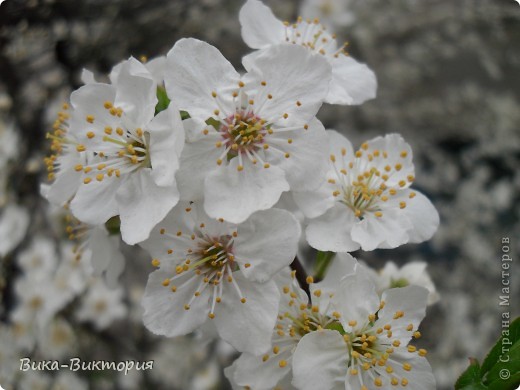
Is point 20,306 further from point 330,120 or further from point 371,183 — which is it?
point 330,120

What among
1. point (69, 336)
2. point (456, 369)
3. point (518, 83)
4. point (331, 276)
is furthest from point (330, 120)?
point (331, 276)

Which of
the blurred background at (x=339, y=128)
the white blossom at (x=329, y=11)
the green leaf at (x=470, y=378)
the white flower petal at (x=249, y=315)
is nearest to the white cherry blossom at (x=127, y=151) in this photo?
the white flower petal at (x=249, y=315)

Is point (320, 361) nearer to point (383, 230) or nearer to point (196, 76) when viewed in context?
point (383, 230)

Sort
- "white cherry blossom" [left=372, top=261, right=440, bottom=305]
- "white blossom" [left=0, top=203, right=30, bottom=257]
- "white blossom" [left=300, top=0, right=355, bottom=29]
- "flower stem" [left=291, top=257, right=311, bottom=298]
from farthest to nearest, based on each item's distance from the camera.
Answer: "white blossom" [left=300, top=0, right=355, bottom=29] → "white blossom" [left=0, top=203, right=30, bottom=257] → "white cherry blossom" [left=372, top=261, right=440, bottom=305] → "flower stem" [left=291, top=257, right=311, bottom=298]

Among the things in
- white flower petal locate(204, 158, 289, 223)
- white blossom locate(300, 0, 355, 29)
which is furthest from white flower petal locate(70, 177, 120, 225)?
white blossom locate(300, 0, 355, 29)

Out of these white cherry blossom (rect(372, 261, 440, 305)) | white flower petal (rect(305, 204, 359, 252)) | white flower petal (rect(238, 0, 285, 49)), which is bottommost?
white cherry blossom (rect(372, 261, 440, 305))

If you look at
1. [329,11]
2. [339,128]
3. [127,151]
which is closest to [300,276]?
[127,151]

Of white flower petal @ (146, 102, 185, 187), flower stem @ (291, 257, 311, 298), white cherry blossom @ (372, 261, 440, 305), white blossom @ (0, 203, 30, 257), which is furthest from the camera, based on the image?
white blossom @ (0, 203, 30, 257)

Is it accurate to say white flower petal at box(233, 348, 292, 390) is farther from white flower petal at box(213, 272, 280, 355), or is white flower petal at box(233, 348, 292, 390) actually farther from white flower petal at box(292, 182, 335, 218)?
white flower petal at box(292, 182, 335, 218)
